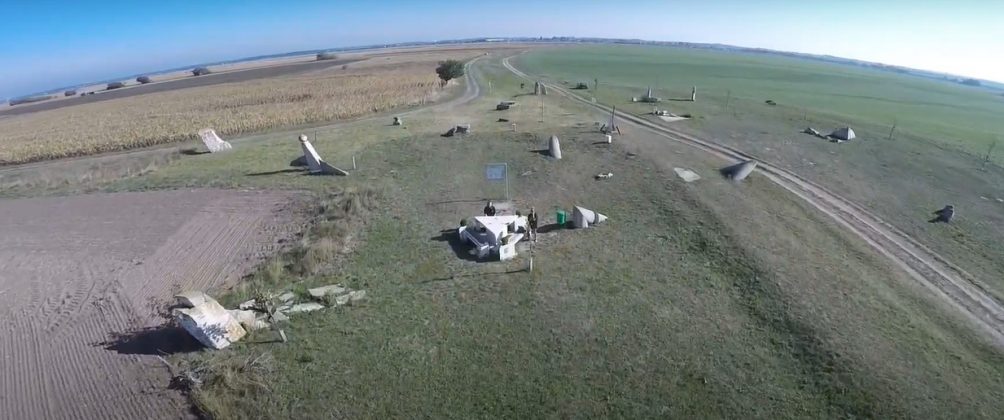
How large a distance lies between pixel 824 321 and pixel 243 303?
20704 mm

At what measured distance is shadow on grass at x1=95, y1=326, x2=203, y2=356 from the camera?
14383 mm

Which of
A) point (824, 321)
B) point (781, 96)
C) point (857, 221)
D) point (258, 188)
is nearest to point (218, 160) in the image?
point (258, 188)

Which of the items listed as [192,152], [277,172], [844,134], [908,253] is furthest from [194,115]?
[844,134]

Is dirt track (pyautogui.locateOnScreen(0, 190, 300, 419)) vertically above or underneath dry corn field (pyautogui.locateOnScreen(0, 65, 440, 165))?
underneath

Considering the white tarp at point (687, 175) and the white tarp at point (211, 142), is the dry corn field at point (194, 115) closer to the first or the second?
the white tarp at point (211, 142)

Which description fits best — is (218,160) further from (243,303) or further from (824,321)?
(824,321)

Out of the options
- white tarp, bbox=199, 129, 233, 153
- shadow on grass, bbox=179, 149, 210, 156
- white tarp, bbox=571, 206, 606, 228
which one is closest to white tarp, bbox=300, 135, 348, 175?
white tarp, bbox=199, 129, 233, 153

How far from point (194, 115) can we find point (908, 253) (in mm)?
74326

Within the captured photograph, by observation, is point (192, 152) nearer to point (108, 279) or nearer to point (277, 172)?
point (277, 172)

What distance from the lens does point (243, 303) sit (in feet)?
55.0

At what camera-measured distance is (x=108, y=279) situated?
19.2m

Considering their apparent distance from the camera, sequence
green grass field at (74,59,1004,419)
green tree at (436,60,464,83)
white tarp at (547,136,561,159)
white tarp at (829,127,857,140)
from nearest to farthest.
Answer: green grass field at (74,59,1004,419), white tarp at (547,136,561,159), white tarp at (829,127,857,140), green tree at (436,60,464,83)

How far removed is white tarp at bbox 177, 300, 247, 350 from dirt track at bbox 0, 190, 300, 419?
73cm

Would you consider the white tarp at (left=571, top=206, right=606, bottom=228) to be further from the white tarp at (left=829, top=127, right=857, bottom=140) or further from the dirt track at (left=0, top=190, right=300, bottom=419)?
the white tarp at (left=829, top=127, right=857, bottom=140)
